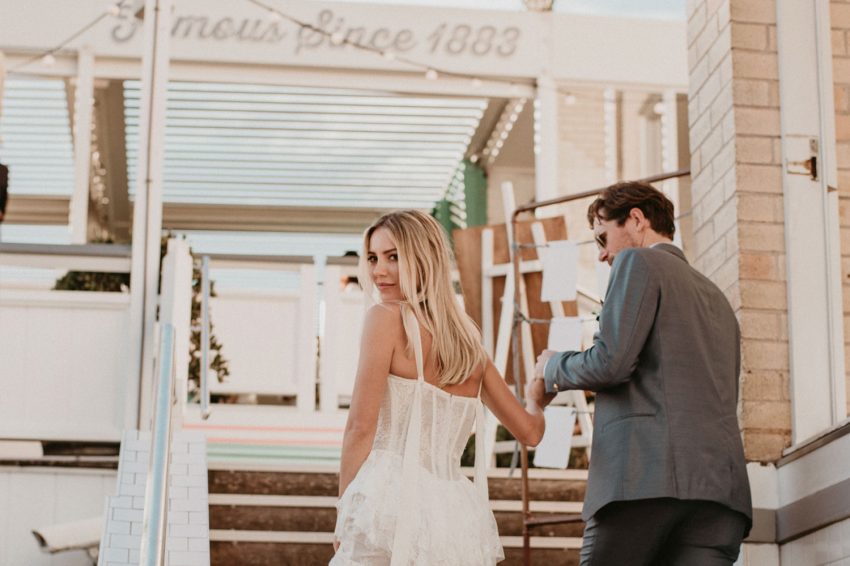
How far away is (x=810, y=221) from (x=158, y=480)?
7.24ft

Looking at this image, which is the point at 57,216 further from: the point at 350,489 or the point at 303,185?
the point at 350,489

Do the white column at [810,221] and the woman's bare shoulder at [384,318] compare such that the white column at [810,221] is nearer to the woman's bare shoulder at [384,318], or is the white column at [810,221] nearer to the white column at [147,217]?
the woman's bare shoulder at [384,318]

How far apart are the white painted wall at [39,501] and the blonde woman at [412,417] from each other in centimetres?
354

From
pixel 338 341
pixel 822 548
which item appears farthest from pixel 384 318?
pixel 338 341

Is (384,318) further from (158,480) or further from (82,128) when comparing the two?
(82,128)

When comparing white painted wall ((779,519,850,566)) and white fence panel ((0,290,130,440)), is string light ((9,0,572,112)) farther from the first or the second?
white painted wall ((779,519,850,566))

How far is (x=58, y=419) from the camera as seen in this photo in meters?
6.64

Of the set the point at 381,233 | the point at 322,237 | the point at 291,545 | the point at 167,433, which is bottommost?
the point at 291,545

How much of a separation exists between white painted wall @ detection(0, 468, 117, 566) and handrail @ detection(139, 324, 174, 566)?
5.70ft

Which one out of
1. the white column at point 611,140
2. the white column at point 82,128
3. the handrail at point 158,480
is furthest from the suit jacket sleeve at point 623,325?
the white column at point 611,140

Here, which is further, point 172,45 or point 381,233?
point 172,45

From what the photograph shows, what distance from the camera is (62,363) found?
6734mm

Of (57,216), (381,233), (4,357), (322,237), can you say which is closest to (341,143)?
(322,237)

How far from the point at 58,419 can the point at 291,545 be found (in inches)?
66.9
